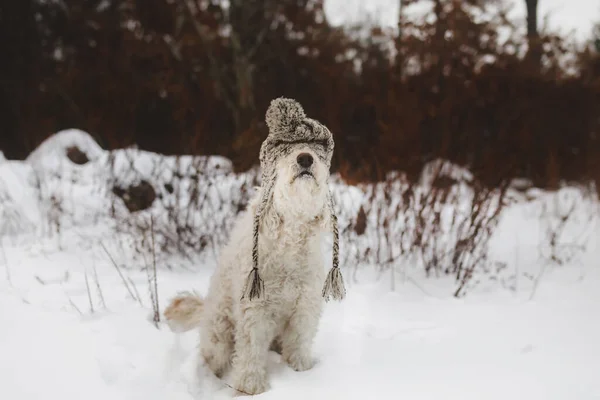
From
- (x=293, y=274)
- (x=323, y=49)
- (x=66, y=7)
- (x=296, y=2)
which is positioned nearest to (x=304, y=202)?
(x=293, y=274)

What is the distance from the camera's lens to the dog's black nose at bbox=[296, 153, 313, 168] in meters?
1.76

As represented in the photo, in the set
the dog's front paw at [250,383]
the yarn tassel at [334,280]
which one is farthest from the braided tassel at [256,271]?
the dog's front paw at [250,383]

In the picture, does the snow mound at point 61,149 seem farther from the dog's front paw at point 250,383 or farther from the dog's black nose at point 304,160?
the dog's black nose at point 304,160

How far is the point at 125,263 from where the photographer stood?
364cm

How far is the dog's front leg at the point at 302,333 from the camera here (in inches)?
84.7

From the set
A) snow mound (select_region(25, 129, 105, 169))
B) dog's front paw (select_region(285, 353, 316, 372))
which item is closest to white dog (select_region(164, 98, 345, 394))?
dog's front paw (select_region(285, 353, 316, 372))

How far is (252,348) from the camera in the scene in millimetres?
2088

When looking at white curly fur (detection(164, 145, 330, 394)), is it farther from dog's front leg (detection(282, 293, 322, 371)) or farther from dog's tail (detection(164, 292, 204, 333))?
dog's tail (detection(164, 292, 204, 333))

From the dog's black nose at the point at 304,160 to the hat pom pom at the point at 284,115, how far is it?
0.50 feet

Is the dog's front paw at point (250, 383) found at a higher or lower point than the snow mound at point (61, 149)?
lower

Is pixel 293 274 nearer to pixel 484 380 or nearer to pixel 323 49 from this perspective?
pixel 484 380

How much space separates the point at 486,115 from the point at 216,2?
5984mm

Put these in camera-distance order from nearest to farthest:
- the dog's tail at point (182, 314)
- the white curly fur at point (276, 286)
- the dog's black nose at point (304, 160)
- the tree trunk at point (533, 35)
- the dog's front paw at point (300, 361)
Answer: the dog's black nose at point (304, 160)
the white curly fur at point (276, 286)
the dog's front paw at point (300, 361)
the dog's tail at point (182, 314)
the tree trunk at point (533, 35)

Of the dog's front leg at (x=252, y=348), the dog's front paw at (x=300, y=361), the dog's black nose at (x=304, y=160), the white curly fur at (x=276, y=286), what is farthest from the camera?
the dog's front paw at (x=300, y=361)
